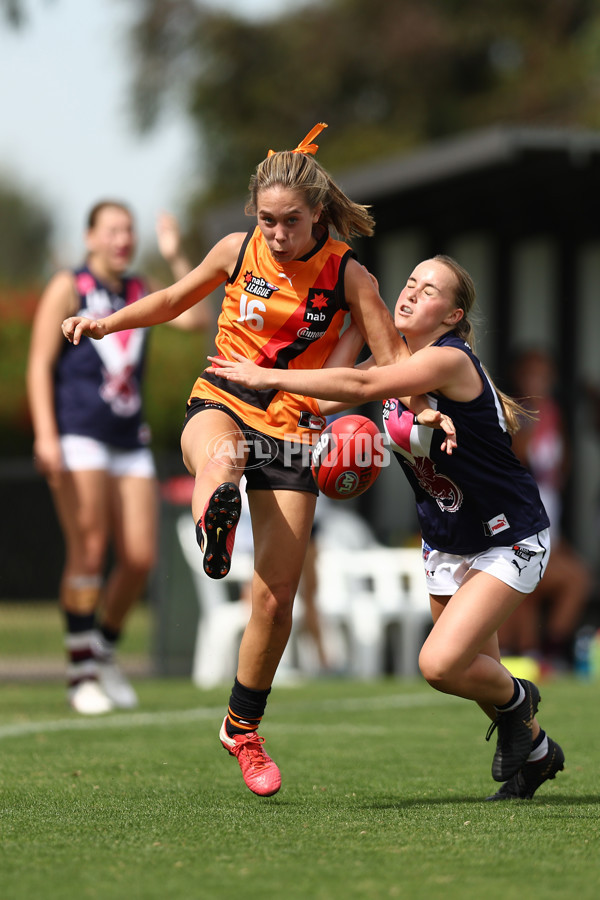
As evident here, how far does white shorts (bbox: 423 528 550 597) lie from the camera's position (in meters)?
4.86

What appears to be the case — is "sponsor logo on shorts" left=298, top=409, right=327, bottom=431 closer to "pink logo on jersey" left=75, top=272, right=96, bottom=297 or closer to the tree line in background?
"pink logo on jersey" left=75, top=272, right=96, bottom=297

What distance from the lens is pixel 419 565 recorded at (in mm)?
12125

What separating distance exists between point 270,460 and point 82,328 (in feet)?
2.69

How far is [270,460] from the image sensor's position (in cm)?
499

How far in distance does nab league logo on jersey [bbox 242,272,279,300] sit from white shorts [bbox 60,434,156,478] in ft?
10.3

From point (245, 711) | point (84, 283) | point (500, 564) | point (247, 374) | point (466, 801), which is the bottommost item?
point (466, 801)

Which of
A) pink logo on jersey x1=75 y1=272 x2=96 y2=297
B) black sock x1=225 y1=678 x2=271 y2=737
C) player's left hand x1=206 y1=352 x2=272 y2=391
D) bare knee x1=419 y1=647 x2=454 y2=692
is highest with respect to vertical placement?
pink logo on jersey x1=75 y1=272 x2=96 y2=297

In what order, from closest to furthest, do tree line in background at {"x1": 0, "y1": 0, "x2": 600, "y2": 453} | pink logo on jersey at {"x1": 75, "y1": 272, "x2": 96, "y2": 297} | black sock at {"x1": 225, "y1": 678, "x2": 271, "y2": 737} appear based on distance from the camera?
black sock at {"x1": 225, "y1": 678, "x2": 271, "y2": 737} < pink logo on jersey at {"x1": 75, "y1": 272, "x2": 96, "y2": 297} < tree line in background at {"x1": 0, "y1": 0, "x2": 600, "y2": 453}

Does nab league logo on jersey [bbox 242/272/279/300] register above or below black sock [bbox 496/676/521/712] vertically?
above

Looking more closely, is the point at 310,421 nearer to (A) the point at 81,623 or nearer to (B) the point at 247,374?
(B) the point at 247,374

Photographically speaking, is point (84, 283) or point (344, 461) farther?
point (84, 283)

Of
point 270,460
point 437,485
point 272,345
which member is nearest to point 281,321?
point 272,345

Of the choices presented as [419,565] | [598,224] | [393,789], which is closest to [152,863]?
[393,789]

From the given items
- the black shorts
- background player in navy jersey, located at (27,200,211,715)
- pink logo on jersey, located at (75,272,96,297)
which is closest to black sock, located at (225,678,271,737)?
the black shorts
